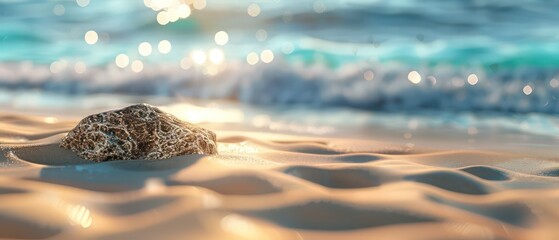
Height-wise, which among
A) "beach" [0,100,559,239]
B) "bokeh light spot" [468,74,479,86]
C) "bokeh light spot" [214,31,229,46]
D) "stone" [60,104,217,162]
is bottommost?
"beach" [0,100,559,239]

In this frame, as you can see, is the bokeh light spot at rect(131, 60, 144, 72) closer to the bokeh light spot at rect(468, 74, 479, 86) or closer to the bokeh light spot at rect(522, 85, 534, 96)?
the bokeh light spot at rect(468, 74, 479, 86)

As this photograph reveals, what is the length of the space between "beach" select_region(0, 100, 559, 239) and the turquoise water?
2.71 meters

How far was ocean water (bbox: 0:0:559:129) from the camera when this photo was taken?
5.54 m

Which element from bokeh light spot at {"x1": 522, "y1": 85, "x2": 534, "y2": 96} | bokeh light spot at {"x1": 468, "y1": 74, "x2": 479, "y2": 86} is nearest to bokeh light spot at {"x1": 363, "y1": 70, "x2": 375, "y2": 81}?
bokeh light spot at {"x1": 468, "y1": 74, "x2": 479, "y2": 86}

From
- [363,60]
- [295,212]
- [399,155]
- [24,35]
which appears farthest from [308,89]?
[24,35]

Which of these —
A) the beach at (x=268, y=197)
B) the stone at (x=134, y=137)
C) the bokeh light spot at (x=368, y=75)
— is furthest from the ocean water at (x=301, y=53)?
the stone at (x=134, y=137)

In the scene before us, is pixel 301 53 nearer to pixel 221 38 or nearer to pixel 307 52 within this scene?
pixel 307 52

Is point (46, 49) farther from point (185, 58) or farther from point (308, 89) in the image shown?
point (308, 89)

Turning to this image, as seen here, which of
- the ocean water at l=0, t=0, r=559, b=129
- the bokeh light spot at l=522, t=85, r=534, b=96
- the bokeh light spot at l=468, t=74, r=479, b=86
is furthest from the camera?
the bokeh light spot at l=468, t=74, r=479, b=86

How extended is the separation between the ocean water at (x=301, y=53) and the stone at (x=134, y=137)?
266 centimetres

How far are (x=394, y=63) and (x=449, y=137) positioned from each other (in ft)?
8.51

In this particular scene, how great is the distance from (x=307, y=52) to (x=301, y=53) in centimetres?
8

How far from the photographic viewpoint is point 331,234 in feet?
5.72

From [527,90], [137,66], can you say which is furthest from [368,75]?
[137,66]
